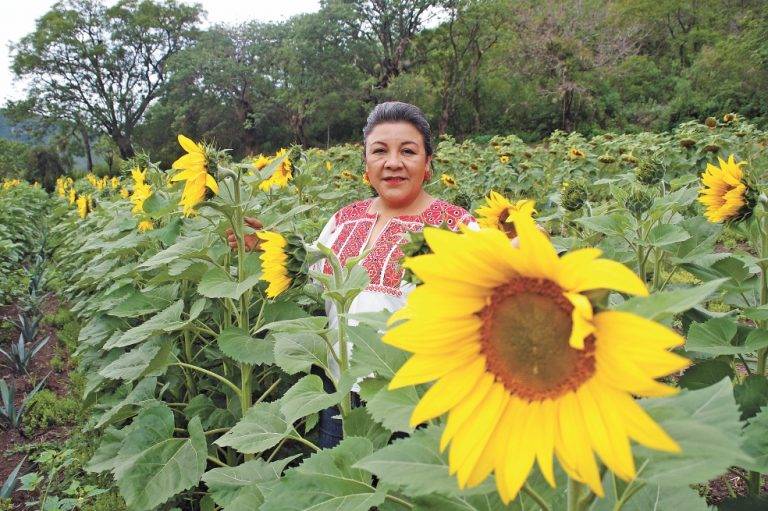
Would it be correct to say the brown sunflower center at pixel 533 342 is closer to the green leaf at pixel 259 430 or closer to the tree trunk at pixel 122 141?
the green leaf at pixel 259 430

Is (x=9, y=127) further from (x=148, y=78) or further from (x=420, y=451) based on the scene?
(x=420, y=451)

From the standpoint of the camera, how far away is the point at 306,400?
1.26 metres

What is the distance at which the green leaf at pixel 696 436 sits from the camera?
555mm

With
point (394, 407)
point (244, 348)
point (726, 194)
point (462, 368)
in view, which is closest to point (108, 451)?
point (244, 348)

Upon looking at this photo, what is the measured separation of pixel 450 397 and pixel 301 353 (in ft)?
2.98

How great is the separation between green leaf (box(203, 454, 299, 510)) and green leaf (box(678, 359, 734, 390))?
972 millimetres

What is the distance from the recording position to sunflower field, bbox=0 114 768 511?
1.82 feet

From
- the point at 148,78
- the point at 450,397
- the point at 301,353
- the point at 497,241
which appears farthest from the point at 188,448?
the point at 148,78

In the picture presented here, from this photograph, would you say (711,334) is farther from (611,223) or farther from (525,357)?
(525,357)

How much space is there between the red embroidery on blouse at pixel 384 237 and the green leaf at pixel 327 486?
89 centimetres

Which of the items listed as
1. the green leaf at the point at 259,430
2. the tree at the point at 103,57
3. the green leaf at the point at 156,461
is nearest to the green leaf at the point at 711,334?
the green leaf at the point at 259,430

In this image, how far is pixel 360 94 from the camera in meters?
25.2

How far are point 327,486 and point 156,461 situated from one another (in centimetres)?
95

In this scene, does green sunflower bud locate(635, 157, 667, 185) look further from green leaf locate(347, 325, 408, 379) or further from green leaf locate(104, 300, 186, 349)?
green leaf locate(104, 300, 186, 349)
